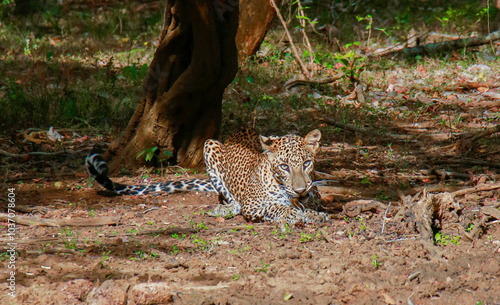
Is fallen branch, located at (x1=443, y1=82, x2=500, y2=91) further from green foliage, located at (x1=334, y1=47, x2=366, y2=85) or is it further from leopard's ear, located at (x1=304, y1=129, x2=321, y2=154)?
leopard's ear, located at (x1=304, y1=129, x2=321, y2=154)

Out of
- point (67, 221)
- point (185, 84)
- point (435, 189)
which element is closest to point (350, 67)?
point (185, 84)

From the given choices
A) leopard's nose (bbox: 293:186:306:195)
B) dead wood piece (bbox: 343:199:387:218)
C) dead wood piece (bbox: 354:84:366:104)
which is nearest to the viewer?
leopard's nose (bbox: 293:186:306:195)

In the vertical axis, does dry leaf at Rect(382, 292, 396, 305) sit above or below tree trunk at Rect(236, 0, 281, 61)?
below

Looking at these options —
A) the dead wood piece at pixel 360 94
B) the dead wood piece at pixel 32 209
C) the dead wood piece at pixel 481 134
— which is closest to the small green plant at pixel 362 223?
the dead wood piece at pixel 481 134

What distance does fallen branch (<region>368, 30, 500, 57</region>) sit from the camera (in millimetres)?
11969

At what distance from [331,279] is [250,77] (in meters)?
6.79

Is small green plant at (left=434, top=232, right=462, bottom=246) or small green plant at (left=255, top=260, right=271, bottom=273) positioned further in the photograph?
small green plant at (left=434, top=232, right=462, bottom=246)

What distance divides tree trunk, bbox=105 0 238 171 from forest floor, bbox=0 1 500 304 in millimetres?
423

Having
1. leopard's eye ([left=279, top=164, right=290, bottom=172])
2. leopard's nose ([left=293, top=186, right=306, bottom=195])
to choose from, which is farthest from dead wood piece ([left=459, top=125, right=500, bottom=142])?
leopard's nose ([left=293, top=186, right=306, bottom=195])

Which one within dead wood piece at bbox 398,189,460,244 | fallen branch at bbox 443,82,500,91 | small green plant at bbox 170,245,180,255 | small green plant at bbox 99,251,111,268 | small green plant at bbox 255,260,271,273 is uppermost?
fallen branch at bbox 443,82,500,91

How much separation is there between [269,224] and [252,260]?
1146 mm

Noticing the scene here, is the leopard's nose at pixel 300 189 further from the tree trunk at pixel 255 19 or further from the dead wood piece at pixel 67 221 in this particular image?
the tree trunk at pixel 255 19

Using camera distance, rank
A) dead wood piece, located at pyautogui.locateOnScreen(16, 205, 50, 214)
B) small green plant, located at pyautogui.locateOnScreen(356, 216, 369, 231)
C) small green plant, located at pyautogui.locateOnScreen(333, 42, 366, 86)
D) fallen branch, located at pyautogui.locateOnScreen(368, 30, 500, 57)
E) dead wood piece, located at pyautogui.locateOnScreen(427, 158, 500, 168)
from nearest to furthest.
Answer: small green plant, located at pyautogui.locateOnScreen(356, 216, 369, 231) < dead wood piece, located at pyautogui.locateOnScreen(16, 205, 50, 214) < dead wood piece, located at pyautogui.locateOnScreen(427, 158, 500, 168) < small green plant, located at pyautogui.locateOnScreen(333, 42, 366, 86) < fallen branch, located at pyautogui.locateOnScreen(368, 30, 500, 57)

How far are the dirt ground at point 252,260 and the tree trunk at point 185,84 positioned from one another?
165 cm
